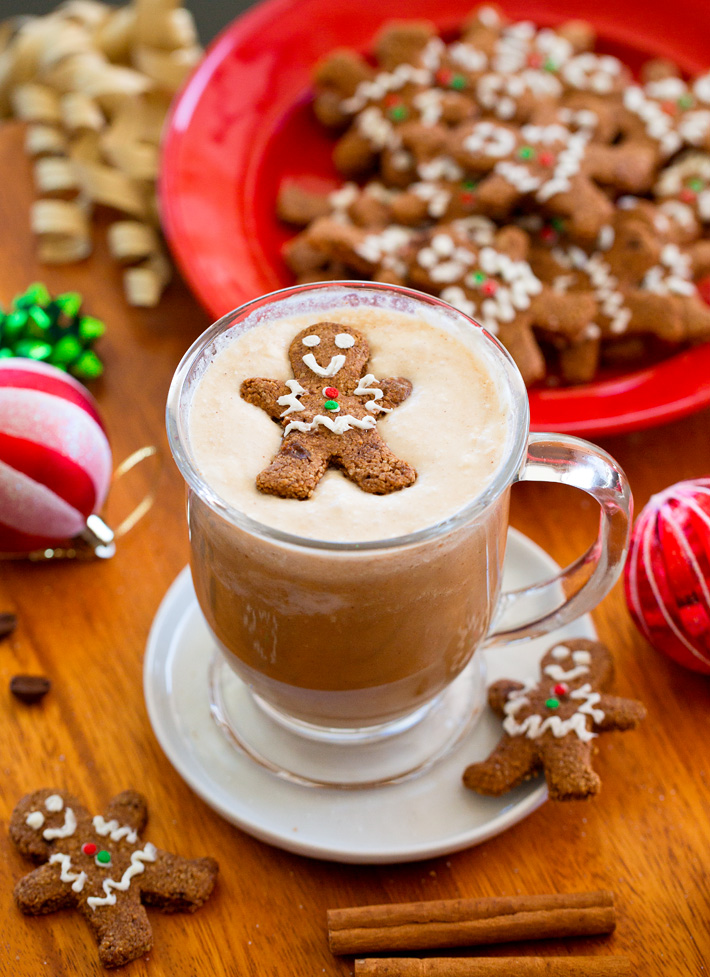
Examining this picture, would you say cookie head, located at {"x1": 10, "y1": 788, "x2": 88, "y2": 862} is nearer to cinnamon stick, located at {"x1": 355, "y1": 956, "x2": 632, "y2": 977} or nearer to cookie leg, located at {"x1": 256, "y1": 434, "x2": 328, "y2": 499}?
cinnamon stick, located at {"x1": 355, "y1": 956, "x2": 632, "y2": 977}

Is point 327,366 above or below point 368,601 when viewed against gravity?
above

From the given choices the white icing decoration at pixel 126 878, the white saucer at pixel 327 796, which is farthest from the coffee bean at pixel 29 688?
the white icing decoration at pixel 126 878

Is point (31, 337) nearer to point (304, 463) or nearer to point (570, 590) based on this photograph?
point (304, 463)

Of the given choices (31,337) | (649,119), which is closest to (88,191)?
(31,337)

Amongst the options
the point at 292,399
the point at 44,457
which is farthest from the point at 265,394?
the point at 44,457

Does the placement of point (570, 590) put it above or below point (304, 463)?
below

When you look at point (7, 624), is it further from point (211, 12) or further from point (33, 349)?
point (211, 12)
